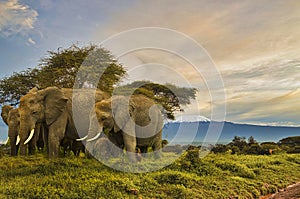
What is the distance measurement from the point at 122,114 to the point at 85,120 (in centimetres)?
164

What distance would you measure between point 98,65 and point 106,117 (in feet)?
27.4

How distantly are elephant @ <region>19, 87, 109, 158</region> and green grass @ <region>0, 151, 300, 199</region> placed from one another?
0.89 meters

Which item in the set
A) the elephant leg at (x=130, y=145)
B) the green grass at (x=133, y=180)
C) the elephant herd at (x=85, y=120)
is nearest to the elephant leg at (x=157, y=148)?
the elephant herd at (x=85, y=120)

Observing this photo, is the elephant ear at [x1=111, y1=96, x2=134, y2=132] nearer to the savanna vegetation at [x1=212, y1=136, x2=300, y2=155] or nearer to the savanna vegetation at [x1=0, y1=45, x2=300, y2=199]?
the savanna vegetation at [x1=0, y1=45, x2=300, y2=199]

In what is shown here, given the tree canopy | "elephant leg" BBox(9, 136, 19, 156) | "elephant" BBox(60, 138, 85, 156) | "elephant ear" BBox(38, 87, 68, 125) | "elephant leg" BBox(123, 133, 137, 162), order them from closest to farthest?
"elephant ear" BBox(38, 87, 68, 125) → "elephant leg" BBox(123, 133, 137, 162) → "elephant leg" BBox(9, 136, 19, 156) → "elephant" BBox(60, 138, 85, 156) → the tree canopy

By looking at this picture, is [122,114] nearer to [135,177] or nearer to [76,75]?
[135,177]

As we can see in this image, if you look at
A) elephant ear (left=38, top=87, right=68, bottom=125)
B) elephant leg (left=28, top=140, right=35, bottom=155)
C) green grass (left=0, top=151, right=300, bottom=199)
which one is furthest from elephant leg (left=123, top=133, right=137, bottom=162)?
elephant leg (left=28, top=140, right=35, bottom=155)

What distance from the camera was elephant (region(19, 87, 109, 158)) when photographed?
1004 cm

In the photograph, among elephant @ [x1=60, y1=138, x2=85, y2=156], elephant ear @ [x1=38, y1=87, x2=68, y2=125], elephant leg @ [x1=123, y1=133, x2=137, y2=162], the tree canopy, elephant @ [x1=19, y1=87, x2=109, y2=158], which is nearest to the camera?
elephant @ [x1=19, y1=87, x2=109, y2=158]

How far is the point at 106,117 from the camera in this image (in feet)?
34.7

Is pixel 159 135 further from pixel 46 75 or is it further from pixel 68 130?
pixel 46 75

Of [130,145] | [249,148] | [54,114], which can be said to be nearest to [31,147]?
[54,114]

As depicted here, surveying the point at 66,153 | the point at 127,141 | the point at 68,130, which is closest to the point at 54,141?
the point at 68,130

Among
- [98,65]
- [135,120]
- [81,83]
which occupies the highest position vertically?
[98,65]
